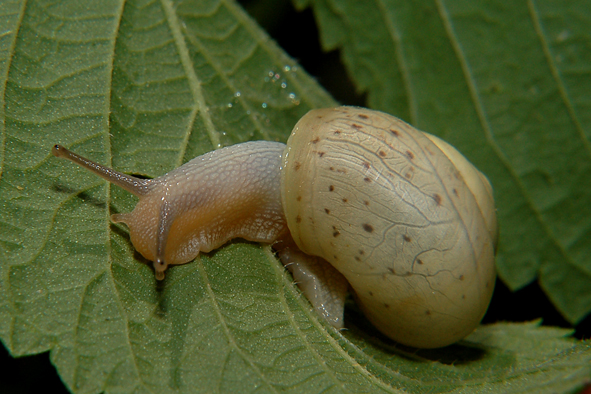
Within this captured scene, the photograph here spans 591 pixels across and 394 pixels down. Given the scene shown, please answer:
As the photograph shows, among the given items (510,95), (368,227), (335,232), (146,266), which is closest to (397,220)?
(368,227)

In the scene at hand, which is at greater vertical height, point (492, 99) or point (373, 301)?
point (492, 99)

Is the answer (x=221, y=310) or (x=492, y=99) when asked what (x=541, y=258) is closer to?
(x=492, y=99)

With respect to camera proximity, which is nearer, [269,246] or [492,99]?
[269,246]

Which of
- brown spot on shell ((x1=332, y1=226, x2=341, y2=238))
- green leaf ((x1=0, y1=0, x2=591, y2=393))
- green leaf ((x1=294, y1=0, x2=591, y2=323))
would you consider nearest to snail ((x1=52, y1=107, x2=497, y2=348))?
brown spot on shell ((x1=332, y1=226, x2=341, y2=238))

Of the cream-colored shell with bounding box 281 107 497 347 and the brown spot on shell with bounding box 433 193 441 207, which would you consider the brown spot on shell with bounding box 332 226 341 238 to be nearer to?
the cream-colored shell with bounding box 281 107 497 347

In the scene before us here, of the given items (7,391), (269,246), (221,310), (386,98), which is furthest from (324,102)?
(7,391)

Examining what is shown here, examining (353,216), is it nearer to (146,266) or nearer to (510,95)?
(146,266)

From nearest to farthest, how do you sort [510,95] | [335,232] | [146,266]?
[146,266] → [335,232] → [510,95]

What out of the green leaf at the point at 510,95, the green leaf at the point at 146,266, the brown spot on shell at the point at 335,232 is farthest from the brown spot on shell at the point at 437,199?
the green leaf at the point at 510,95
